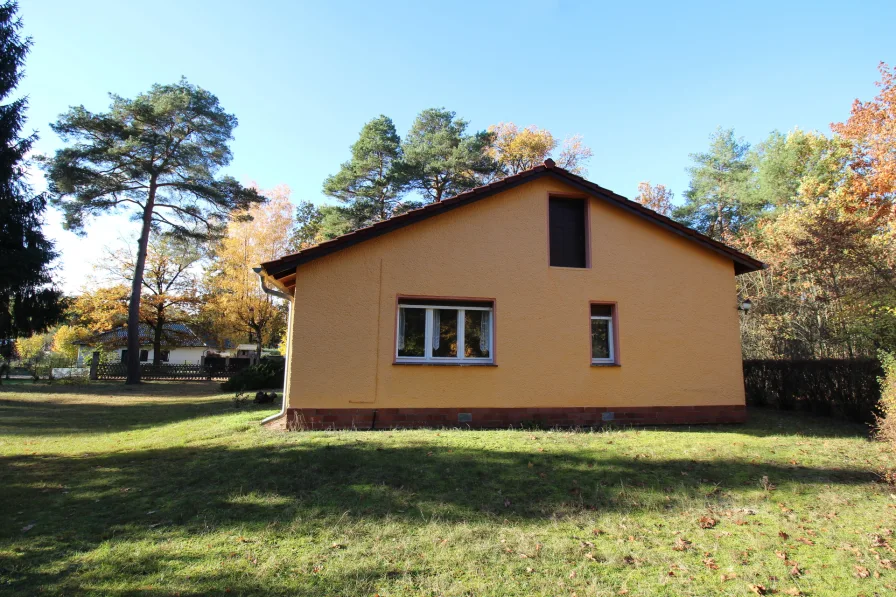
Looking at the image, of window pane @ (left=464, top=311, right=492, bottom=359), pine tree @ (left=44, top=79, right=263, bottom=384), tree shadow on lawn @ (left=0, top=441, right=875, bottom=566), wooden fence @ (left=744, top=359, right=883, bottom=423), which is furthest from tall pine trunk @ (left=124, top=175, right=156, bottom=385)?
wooden fence @ (left=744, top=359, right=883, bottom=423)

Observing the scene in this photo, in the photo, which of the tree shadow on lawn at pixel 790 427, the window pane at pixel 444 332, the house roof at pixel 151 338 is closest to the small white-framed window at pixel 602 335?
the tree shadow on lawn at pixel 790 427

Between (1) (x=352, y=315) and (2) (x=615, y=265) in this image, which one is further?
(2) (x=615, y=265)

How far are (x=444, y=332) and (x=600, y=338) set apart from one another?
3.56 m

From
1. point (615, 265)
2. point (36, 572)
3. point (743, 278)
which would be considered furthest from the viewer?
point (743, 278)

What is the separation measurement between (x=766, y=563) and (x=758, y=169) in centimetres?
3358

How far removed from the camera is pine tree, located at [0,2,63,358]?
38.2 feet

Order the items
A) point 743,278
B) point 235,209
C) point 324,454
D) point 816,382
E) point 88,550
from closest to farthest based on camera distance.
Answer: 1. point 88,550
2. point 324,454
3. point 816,382
4. point 743,278
5. point 235,209

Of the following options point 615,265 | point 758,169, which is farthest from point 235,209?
point 758,169

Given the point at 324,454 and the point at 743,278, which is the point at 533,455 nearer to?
the point at 324,454

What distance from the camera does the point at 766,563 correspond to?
4.03 m

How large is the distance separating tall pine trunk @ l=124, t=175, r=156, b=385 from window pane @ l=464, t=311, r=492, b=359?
25.2 m

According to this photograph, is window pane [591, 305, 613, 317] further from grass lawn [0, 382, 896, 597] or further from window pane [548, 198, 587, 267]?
grass lawn [0, 382, 896, 597]

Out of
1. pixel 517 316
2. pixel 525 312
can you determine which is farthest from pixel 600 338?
pixel 517 316

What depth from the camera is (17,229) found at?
49.3 ft
